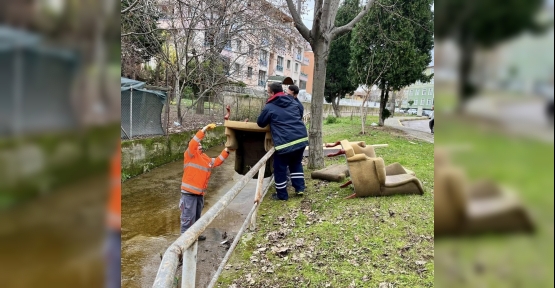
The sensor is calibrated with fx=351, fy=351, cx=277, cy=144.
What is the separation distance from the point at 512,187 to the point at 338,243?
363 cm

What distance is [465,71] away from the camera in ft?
1.69

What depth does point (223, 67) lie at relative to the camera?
16062 mm

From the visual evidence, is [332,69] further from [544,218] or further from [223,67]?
[544,218]

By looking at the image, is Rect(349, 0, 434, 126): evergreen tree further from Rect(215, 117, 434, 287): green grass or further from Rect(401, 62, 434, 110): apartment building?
Rect(401, 62, 434, 110): apartment building

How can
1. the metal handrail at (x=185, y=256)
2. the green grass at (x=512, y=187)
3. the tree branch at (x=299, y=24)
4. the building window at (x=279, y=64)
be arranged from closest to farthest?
the green grass at (x=512, y=187) < the metal handrail at (x=185, y=256) < the tree branch at (x=299, y=24) < the building window at (x=279, y=64)

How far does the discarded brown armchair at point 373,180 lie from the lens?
16.6 ft

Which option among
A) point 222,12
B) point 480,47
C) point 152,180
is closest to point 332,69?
point 222,12

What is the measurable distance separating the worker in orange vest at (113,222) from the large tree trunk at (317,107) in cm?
665

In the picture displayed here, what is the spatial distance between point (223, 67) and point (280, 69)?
29351 mm

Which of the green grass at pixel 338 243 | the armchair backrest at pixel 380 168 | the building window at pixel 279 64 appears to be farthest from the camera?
the building window at pixel 279 64

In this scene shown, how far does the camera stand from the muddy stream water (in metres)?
4.07

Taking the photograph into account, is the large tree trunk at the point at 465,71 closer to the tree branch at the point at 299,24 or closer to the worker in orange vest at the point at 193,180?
the worker in orange vest at the point at 193,180

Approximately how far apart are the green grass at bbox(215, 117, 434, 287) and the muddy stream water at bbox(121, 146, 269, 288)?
0.50 m

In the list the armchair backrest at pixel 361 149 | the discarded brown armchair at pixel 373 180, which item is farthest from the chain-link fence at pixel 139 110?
the discarded brown armchair at pixel 373 180
